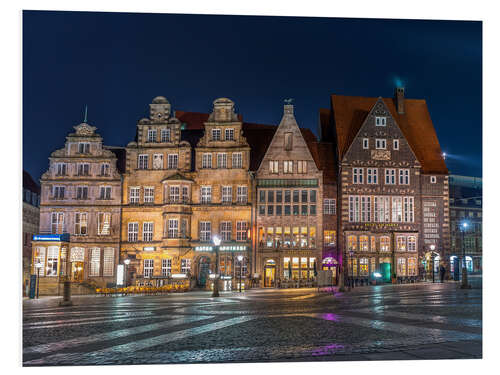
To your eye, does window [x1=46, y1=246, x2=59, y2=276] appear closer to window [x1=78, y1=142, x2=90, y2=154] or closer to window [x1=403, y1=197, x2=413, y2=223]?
window [x1=78, y1=142, x2=90, y2=154]

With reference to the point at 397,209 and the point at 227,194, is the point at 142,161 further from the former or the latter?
the point at 397,209

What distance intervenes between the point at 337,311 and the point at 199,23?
10.4 meters

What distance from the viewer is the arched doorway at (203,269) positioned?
35688mm

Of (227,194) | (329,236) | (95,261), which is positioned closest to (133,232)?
(95,261)

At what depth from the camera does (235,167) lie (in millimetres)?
36312

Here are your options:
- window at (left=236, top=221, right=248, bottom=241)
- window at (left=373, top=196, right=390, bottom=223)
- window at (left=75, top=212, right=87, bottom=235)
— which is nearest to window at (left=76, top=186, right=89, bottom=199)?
window at (left=75, top=212, right=87, bottom=235)

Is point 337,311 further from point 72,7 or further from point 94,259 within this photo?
point 94,259

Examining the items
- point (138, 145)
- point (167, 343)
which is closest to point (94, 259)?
point (138, 145)

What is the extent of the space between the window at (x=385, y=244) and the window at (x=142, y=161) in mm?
16103

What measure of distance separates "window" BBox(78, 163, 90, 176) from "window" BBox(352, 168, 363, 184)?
17.1m

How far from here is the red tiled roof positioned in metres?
36.3

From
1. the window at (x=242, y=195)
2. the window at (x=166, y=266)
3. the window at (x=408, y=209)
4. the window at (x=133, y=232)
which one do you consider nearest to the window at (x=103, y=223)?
the window at (x=133, y=232)

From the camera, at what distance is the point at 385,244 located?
117 feet

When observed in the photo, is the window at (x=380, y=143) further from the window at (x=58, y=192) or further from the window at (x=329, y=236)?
the window at (x=58, y=192)
